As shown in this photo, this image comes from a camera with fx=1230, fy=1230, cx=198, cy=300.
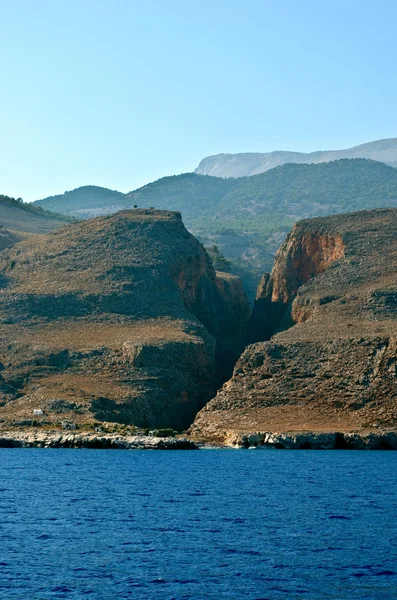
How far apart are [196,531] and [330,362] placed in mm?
66049

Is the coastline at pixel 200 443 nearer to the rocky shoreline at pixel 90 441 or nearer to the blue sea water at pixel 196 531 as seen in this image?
the rocky shoreline at pixel 90 441

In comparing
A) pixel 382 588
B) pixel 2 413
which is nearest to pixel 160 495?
pixel 382 588

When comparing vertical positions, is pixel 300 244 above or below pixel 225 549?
above

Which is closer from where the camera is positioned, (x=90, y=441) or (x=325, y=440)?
(x=90, y=441)

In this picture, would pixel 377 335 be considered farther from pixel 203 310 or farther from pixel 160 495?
pixel 160 495

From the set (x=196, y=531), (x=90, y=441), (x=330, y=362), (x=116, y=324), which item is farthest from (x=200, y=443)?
(x=196, y=531)

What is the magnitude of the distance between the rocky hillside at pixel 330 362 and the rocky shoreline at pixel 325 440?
6.52 ft

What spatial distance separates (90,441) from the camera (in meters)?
105

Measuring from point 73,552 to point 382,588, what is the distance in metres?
13.5

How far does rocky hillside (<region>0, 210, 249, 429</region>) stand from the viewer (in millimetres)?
122500

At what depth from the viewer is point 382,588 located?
4481 centimetres

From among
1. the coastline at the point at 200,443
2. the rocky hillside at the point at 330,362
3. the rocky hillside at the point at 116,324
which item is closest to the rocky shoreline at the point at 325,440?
the coastline at the point at 200,443

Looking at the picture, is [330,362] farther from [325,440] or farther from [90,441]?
[90,441]

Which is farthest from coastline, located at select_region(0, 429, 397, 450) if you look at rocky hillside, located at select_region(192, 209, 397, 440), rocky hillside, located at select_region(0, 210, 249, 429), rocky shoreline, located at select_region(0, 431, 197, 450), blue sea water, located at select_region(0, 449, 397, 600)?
blue sea water, located at select_region(0, 449, 397, 600)
